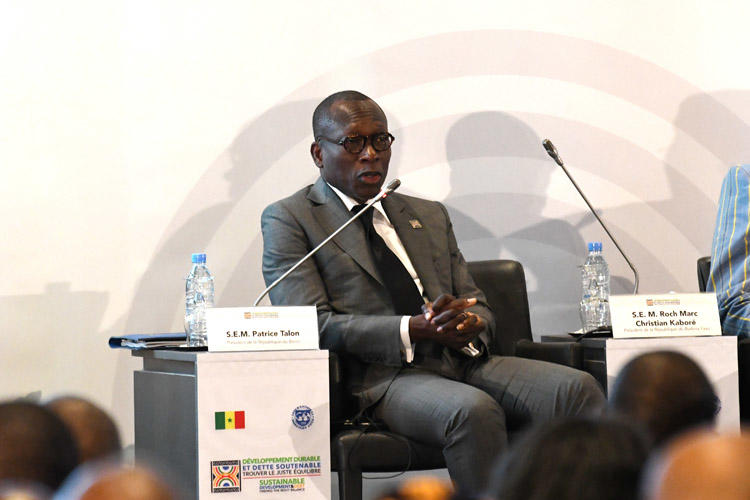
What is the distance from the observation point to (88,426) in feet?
2.41

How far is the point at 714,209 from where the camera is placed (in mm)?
4020

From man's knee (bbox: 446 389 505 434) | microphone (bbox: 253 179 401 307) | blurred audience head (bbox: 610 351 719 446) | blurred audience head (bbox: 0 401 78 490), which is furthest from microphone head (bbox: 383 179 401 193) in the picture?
blurred audience head (bbox: 0 401 78 490)

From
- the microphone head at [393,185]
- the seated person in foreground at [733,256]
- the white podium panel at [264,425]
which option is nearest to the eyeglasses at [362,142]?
the microphone head at [393,185]

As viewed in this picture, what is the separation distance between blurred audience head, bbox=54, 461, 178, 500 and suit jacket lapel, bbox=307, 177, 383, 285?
238 cm

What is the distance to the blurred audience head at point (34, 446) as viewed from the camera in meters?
0.63

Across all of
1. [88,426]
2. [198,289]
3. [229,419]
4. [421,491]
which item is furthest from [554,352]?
[421,491]

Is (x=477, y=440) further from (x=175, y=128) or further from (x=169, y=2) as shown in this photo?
(x=169, y=2)

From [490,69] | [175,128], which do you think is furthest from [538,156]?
[175,128]

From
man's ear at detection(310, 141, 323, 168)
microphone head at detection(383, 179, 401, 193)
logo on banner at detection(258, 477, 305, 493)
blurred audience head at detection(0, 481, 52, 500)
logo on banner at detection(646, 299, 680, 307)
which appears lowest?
logo on banner at detection(258, 477, 305, 493)

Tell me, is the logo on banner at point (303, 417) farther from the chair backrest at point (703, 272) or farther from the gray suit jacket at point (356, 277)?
the chair backrest at point (703, 272)

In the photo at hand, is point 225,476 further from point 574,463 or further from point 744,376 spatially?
point 574,463

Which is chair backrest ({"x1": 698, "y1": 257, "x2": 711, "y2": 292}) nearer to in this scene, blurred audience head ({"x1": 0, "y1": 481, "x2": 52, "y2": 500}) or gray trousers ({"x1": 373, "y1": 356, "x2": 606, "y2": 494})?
gray trousers ({"x1": 373, "y1": 356, "x2": 606, "y2": 494})

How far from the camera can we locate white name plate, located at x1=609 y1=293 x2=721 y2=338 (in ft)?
8.98

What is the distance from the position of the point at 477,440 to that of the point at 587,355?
62 cm
